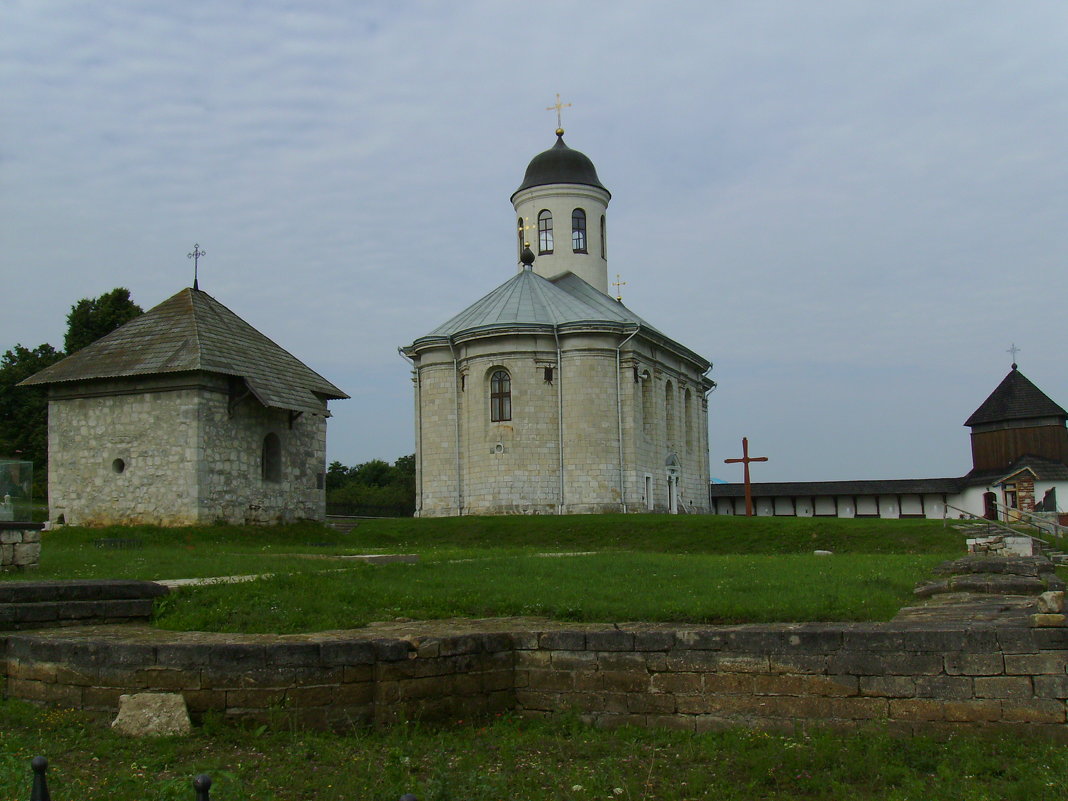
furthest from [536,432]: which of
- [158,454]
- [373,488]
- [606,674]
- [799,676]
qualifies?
[373,488]

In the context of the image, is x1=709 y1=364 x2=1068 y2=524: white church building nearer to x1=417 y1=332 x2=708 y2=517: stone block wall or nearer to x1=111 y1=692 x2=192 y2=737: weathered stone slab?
x1=417 y1=332 x2=708 y2=517: stone block wall

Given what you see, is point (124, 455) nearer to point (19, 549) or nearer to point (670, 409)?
point (19, 549)

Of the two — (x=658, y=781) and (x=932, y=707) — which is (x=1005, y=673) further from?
(x=658, y=781)

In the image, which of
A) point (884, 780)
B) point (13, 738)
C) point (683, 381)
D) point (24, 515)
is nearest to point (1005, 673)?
point (884, 780)

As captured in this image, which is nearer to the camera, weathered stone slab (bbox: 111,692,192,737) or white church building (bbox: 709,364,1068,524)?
weathered stone slab (bbox: 111,692,192,737)

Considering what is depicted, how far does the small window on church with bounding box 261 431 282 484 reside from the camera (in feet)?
89.7

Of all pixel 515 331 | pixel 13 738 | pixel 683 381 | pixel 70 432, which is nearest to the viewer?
pixel 13 738

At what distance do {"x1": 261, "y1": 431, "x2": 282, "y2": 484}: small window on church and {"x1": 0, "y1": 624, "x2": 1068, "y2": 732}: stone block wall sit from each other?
716 inches

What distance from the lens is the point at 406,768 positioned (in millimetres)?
7344

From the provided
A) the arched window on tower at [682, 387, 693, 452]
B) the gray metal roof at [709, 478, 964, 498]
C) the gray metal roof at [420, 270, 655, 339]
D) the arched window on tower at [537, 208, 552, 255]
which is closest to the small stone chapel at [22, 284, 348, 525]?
the gray metal roof at [420, 270, 655, 339]

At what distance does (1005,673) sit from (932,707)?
0.60 metres

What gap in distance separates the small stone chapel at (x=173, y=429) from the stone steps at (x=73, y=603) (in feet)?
46.4

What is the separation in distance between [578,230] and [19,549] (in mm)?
32053

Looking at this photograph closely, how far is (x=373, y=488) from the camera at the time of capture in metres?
71.4
